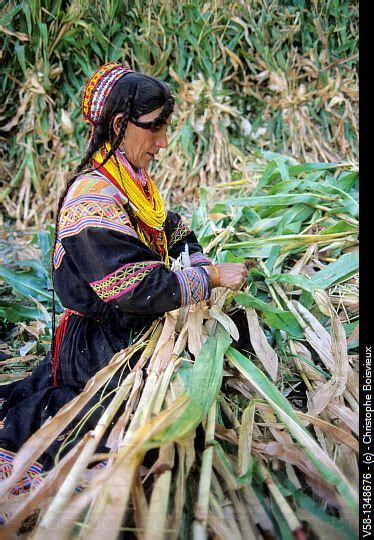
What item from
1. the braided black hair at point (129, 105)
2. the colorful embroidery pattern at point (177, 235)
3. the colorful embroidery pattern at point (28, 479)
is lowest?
the colorful embroidery pattern at point (28, 479)

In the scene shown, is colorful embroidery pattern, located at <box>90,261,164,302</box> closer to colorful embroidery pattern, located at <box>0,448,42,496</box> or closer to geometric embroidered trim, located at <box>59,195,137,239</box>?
geometric embroidered trim, located at <box>59,195,137,239</box>

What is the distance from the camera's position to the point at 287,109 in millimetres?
3158

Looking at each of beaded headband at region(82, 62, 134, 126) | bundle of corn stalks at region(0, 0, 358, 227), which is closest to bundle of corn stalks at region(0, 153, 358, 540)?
beaded headband at region(82, 62, 134, 126)

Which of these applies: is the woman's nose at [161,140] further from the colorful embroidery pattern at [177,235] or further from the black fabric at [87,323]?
the colorful embroidery pattern at [177,235]

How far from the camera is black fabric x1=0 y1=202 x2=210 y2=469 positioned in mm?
1169

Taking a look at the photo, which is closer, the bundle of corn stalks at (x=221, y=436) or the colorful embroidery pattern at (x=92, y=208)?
the bundle of corn stalks at (x=221, y=436)

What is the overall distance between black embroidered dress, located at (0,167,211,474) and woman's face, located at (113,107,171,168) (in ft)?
0.32

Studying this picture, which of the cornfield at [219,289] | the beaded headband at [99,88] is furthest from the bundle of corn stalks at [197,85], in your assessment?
the beaded headband at [99,88]

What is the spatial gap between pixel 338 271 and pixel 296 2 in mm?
775

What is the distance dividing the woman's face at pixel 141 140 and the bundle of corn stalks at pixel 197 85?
0.68m

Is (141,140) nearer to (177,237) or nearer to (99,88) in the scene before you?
(99,88)

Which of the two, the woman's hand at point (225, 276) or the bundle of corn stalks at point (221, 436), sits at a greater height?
the woman's hand at point (225, 276)

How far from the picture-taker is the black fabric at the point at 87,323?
117 cm

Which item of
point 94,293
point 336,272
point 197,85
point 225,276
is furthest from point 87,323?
point 197,85
